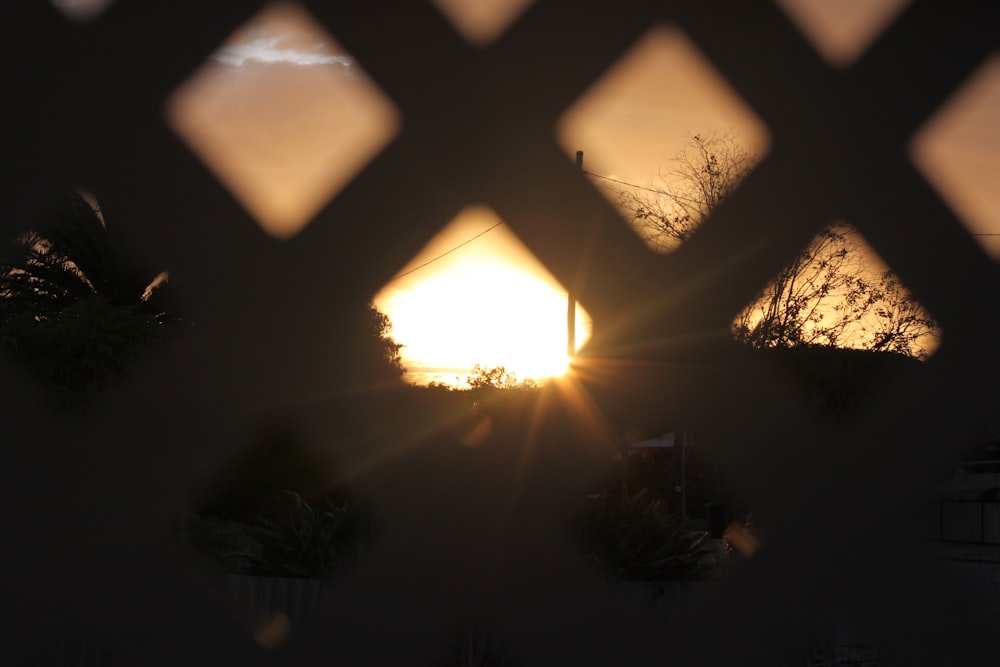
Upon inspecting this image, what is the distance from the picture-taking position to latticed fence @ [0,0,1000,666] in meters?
2.89

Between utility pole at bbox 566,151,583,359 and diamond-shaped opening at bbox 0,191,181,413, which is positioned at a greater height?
diamond-shaped opening at bbox 0,191,181,413

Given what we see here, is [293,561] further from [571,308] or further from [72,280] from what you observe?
[72,280]

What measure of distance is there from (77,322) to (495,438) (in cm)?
609

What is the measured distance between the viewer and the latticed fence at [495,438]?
2891mm

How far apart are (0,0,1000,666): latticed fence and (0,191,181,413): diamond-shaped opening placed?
4.74 meters

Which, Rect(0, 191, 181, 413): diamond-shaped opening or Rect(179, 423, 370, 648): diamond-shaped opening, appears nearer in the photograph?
Rect(179, 423, 370, 648): diamond-shaped opening

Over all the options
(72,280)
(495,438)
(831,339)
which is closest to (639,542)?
(495,438)

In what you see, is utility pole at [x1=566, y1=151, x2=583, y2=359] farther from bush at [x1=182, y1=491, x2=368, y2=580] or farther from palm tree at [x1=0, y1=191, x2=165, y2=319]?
palm tree at [x1=0, y1=191, x2=165, y2=319]

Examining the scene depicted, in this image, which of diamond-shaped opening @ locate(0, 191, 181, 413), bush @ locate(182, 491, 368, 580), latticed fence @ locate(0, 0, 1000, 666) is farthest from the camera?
diamond-shaped opening @ locate(0, 191, 181, 413)

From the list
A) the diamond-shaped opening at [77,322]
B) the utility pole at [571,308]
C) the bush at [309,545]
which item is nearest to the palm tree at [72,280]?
the diamond-shaped opening at [77,322]

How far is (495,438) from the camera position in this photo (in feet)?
15.1

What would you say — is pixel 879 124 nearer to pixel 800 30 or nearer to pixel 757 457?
pixel 800 30

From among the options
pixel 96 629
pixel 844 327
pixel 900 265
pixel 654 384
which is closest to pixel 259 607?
pixel 96 629

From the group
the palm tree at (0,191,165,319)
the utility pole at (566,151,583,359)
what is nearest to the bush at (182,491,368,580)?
the utility pole at (566,151,583,359)
